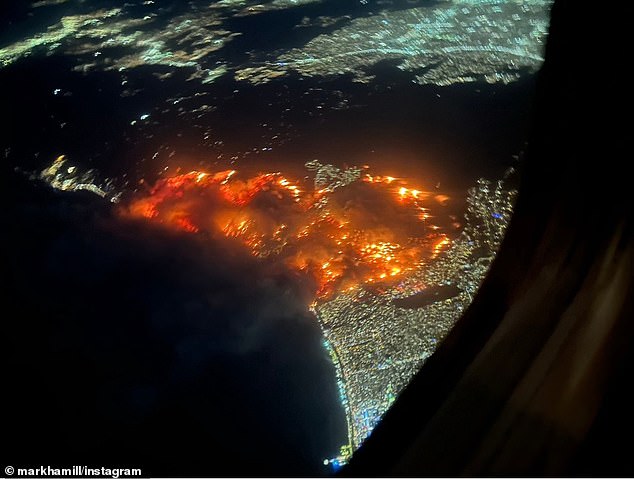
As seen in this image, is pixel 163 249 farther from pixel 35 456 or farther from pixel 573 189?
pixel 573 189

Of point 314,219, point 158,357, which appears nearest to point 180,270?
point 158,357

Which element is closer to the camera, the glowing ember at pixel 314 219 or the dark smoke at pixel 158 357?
the dark smoke at pixel 158 357

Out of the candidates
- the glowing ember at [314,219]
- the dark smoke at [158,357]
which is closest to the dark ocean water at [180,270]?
the dark smoke at [158,357]

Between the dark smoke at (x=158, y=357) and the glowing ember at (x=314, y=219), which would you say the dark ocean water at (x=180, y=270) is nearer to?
the dark smoke at (x=158, y=357)

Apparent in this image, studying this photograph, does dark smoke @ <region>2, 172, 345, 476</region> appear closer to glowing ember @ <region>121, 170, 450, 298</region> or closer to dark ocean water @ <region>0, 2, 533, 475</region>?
dark ocean water @ <region>0, 2, 533, 475</region>

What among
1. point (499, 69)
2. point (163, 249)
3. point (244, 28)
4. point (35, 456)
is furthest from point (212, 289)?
point (244, 28)

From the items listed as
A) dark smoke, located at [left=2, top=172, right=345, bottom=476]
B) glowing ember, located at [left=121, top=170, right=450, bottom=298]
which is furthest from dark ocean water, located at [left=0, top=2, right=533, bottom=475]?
glowing ember, located at [left=121, top=170, right=450, bottom=298]
